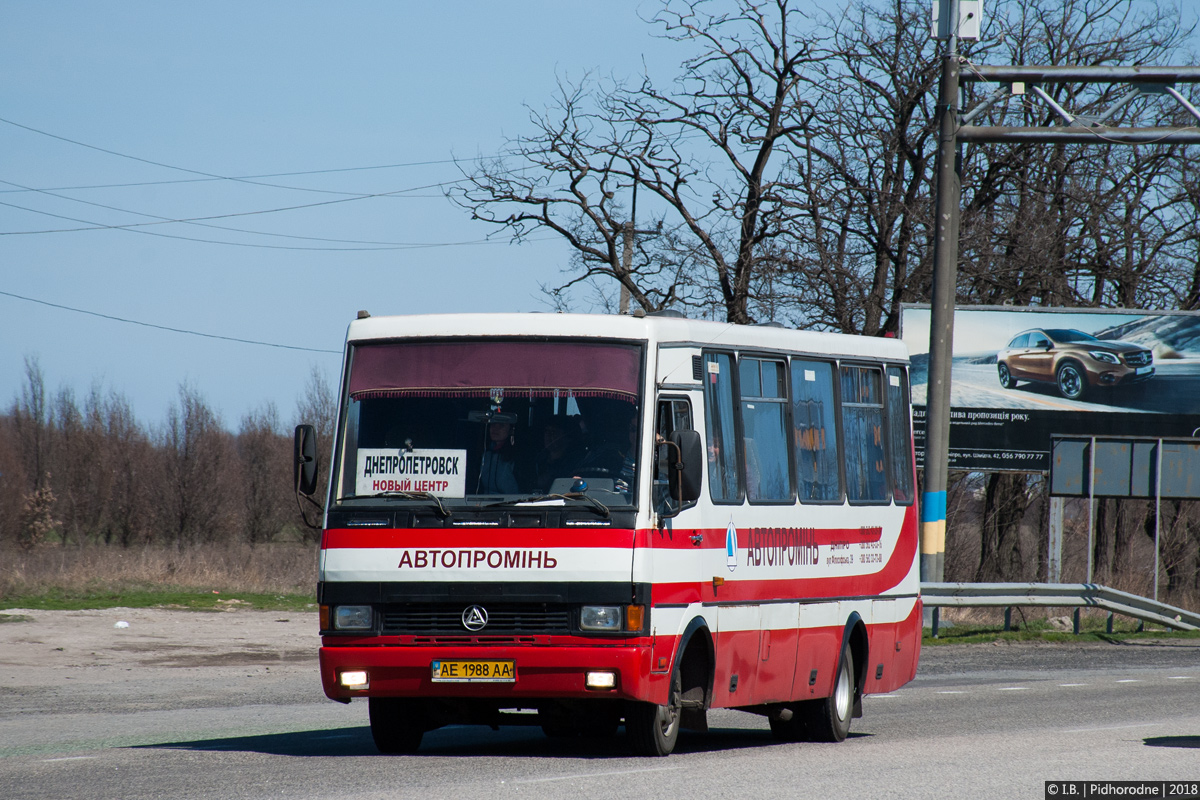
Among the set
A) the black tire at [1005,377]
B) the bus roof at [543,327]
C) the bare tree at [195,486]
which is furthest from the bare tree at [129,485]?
the bus roof at [543,327]

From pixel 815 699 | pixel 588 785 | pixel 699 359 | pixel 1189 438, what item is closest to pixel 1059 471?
pixel 1189 438

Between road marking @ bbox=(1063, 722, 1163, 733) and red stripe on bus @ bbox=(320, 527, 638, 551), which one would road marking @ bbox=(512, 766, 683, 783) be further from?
road marking @ bbox=(1063, 722, 1163, 733)

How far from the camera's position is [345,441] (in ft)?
34.8

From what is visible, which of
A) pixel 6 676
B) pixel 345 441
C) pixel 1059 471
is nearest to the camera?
pixel 345 441

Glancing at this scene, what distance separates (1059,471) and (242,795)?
2345 centimetres

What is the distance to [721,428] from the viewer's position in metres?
11.4

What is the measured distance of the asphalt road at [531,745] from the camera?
29.6ft

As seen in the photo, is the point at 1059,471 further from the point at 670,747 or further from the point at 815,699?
the point at 670,747

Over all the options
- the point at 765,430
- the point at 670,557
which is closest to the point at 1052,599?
the point at 765,430

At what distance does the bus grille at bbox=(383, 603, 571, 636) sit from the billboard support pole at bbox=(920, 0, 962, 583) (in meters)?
12.1

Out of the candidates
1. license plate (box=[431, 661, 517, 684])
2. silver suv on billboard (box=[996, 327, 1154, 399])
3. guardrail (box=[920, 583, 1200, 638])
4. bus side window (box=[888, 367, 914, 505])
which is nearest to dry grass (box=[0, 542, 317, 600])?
guardrail (box=[920, 583, 1200, 638])

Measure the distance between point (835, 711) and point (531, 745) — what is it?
257 cm

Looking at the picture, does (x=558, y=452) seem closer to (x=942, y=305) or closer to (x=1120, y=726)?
(x=1120, y=726)

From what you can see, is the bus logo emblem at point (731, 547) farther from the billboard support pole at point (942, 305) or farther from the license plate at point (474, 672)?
the billboard support pole at point (942, 305)
